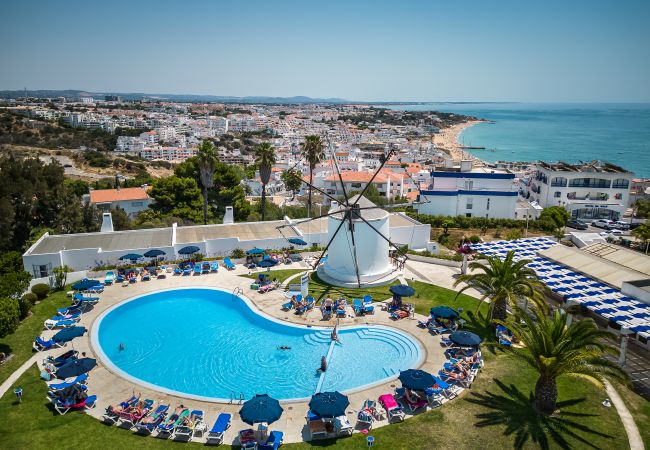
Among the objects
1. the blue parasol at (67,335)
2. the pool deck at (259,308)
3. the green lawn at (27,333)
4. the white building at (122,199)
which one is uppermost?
the blue parasol at (67,335)

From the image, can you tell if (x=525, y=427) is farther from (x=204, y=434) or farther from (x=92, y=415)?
(x=92, y=415)

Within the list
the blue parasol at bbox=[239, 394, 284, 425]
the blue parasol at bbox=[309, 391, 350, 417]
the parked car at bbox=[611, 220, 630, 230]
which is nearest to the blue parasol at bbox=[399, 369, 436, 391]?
the blue parasol at bbox=[309, 391, 350, 417]

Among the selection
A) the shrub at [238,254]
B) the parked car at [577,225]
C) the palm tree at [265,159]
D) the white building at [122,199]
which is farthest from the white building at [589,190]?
the white building at [122,199]

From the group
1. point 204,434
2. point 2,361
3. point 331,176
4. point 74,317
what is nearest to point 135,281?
point 74,317

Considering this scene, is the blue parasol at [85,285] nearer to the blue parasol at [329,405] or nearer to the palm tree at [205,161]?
the palm tree at [205,161]

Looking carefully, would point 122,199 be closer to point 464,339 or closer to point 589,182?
point 464,339

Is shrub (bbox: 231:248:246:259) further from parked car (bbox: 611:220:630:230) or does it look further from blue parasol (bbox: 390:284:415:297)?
parked car (bbox: 611:220:630:230)
